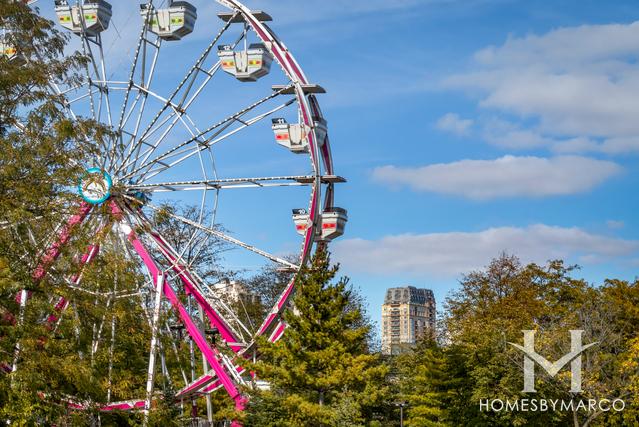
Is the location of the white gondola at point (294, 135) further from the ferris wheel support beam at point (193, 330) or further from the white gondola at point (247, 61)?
the ferris wheel support beam at point (193, 330)

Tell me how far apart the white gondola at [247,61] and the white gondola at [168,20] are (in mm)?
1728

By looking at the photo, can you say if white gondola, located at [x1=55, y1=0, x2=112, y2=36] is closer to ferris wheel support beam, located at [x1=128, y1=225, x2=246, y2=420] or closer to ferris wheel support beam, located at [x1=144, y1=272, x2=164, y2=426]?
ferris wheel support beam, located at [x1=128, y1=225, x2=246, y2=420]

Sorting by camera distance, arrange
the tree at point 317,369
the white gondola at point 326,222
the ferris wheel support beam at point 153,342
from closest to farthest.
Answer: the ferris wheel support beam at point 153,342, the tree at point 317,369, the white gondola at point 326,222

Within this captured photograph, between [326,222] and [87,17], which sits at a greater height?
[87,17]

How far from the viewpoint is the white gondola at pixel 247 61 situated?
4016 centimetres

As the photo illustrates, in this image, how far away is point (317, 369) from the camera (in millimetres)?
36969

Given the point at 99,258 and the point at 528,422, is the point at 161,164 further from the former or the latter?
the point at 528,422

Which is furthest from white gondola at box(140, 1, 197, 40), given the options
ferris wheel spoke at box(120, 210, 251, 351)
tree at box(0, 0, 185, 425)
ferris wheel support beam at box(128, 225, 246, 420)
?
tree at box(0, 0, 185, 425)
